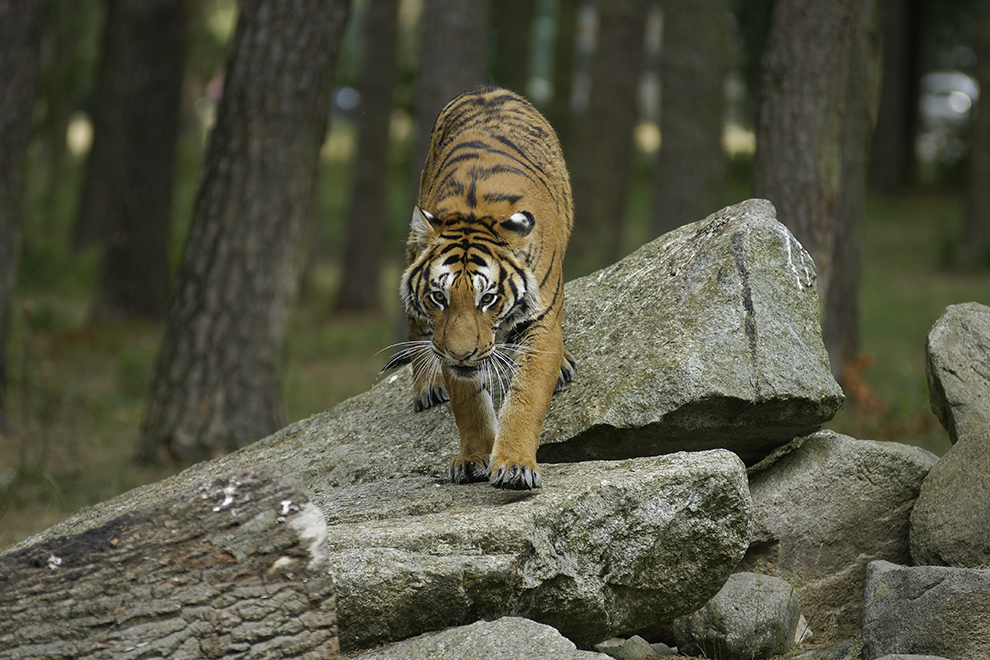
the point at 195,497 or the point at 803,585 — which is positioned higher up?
the point at 195,497

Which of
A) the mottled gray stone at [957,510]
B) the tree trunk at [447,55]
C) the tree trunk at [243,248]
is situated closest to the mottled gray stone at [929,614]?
the mottled gray stone at [957,510]

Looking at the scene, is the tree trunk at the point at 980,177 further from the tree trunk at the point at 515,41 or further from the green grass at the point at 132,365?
the tree trunk at the point at 515,41

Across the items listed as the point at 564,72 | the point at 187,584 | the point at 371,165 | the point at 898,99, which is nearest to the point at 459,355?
the point at 187,584

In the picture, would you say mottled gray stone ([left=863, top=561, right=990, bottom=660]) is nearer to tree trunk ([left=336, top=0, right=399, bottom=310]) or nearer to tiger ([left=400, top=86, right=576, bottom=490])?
tiger ([left=400, top=86, right=576, bottom=490])

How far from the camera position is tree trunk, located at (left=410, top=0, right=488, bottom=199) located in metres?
8.71

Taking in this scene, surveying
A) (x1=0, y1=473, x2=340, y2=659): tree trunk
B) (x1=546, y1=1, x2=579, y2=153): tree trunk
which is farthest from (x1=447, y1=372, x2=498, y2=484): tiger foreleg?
(x1=546, y1=1, x2=579, y2=153): tree trunk

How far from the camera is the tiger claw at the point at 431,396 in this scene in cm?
532

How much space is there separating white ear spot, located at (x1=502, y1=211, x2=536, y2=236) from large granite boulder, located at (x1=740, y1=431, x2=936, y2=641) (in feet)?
5.99

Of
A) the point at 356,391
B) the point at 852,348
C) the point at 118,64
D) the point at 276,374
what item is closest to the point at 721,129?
the point at 852,348

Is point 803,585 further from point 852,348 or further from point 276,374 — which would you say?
point 852,348

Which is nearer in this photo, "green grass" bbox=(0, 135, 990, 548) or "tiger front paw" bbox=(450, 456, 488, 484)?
"tiger front paw" bbox=(450, 456, 488, 484)

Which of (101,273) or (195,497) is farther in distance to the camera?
(101,273)

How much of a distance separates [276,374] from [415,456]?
8.87ft

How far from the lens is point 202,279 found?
23.4 ft
